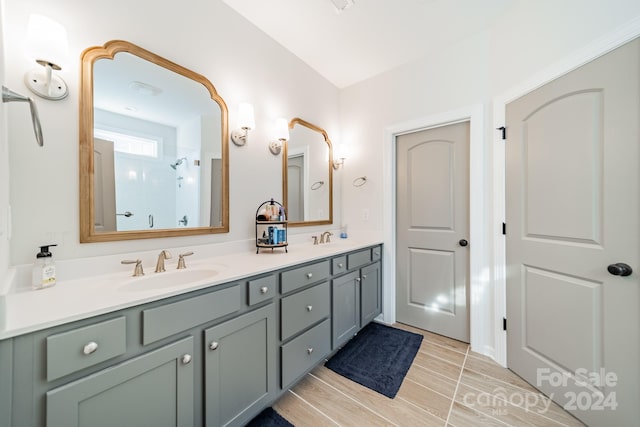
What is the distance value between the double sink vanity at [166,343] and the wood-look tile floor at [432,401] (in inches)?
7.3

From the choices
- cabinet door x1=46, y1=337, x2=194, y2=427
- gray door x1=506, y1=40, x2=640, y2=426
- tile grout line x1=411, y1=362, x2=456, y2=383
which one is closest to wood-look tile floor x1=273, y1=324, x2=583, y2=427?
tile grout line x1=411, y1=362, x2=456, y2=383

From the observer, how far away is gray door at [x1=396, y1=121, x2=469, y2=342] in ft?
7.30

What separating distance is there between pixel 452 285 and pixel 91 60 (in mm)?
2992

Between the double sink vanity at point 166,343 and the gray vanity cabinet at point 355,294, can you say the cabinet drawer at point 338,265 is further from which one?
the double sink vanity at point 166,343

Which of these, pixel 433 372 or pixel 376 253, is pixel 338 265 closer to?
pixel 376 253

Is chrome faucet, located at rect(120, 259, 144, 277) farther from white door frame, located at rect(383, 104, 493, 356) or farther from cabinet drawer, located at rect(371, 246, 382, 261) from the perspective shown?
white door frame, located at rect(383, 104, 493, 356)

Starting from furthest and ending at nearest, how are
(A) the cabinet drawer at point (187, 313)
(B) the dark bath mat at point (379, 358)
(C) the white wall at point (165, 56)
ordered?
(B) the dark bath mat at point (379, 358) → (C) the white wall at point (165, 56) → (A) the cabinet drawer at point (187, 313)

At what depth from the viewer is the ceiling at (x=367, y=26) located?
5.92 feet

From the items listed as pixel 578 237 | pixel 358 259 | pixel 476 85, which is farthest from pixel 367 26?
pixel 578 237

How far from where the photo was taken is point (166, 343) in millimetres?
985

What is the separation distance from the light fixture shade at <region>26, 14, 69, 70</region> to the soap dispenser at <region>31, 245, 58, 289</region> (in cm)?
79

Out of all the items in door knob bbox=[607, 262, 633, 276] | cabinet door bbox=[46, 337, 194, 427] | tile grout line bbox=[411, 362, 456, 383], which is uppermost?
door knob bbox=[607, 262, 633, 276]

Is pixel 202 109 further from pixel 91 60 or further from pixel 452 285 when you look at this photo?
pixel 452 285

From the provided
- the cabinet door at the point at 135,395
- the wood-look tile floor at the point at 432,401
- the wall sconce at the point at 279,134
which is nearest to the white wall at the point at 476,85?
the wood-look tile floor at the point at 432,401
